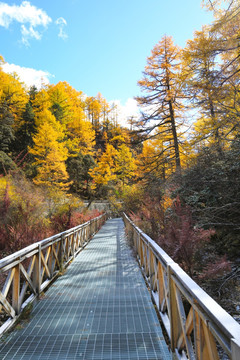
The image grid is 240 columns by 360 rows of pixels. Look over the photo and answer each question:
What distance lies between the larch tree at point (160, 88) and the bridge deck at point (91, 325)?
33.8 ft

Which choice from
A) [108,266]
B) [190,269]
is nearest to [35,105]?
[108,266]

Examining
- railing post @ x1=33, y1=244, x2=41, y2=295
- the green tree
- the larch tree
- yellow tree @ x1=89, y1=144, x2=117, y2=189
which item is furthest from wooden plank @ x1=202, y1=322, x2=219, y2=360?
the green tree

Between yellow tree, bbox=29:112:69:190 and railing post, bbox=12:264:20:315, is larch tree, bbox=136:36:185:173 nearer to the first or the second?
railing post, bbox=12:264:20:315

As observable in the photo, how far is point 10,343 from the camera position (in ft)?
8.77

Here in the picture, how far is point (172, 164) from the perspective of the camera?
46.5 feet

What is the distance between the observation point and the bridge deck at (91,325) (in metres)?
2.49

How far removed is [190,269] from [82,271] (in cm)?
271

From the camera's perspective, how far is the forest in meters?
5.20

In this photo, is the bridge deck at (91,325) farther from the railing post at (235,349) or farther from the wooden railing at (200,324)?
the railing post at (235,349)

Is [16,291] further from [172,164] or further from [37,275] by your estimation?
[172,164]

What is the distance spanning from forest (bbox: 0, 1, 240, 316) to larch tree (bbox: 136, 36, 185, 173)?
0.06 metres

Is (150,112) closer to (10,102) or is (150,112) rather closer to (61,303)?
(61,303)

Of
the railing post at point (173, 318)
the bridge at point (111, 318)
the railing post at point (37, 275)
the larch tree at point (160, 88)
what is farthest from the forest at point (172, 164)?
the railing post at point (173, 318)

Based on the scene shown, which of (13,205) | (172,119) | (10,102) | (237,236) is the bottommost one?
(237,236)
